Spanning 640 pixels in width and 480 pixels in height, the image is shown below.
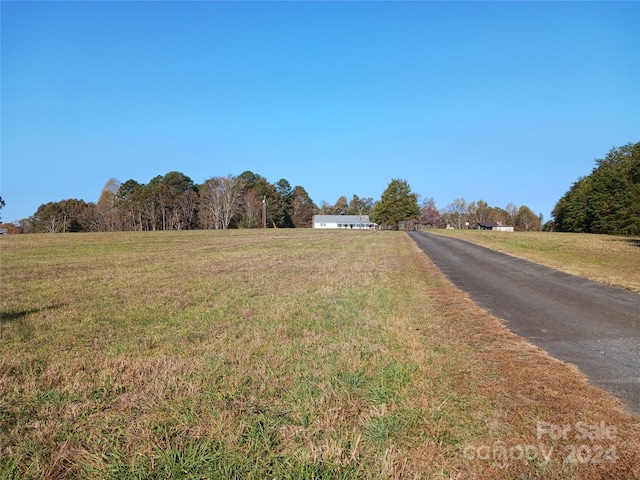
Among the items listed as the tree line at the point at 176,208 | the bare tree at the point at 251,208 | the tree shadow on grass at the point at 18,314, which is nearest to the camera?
the tree shadow on grass at the point at 18,314

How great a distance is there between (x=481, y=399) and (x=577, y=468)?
3.32ft

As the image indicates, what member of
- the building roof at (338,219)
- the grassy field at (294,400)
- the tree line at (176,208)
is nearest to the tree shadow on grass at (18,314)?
the grassy field at (294,400)

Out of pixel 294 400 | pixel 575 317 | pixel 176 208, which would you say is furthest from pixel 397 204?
pixel 294 400

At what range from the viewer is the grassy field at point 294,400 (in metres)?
2.65

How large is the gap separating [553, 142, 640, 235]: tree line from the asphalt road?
122 feet

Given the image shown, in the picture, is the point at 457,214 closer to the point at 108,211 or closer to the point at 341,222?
the point at 341,222

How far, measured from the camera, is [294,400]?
3.52 metres

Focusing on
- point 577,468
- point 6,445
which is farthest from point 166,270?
point 577,468

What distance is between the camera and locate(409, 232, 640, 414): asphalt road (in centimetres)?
433

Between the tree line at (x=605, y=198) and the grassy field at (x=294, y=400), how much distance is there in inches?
1778

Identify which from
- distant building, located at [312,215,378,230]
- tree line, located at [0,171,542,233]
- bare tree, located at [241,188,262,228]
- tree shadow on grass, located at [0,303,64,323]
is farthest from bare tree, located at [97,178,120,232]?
tree shadow on grass, located at [0,303,64,323]

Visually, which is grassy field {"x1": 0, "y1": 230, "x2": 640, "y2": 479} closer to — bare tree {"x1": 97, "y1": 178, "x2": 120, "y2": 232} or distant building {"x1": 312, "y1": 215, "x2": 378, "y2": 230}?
bare tree {"x1": 97, "y1": 178, "x2": 120, "y2": 232}

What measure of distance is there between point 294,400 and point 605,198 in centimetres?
7763

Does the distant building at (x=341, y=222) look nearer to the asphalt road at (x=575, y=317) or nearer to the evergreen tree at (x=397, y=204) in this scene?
the evergreen tree at (x=397, y=204)
